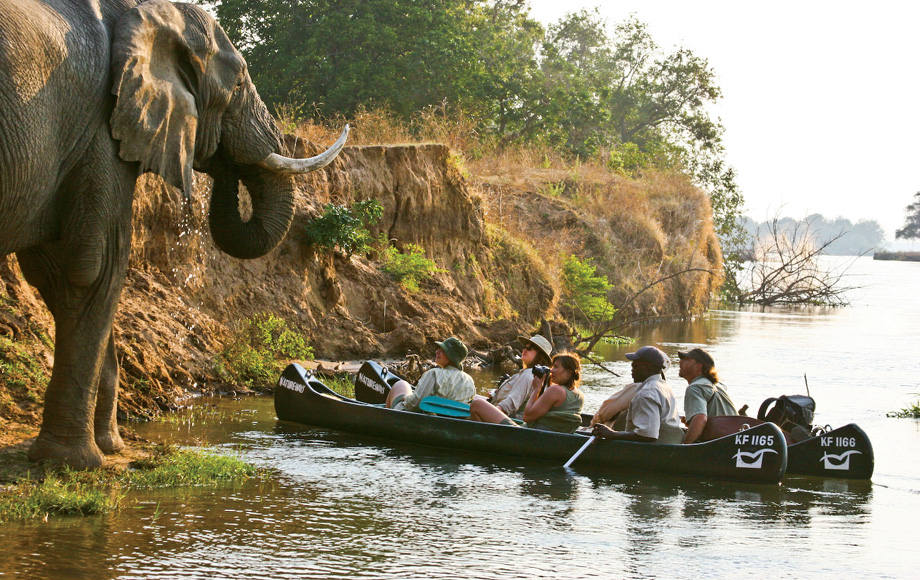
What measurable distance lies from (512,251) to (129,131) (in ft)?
54.8

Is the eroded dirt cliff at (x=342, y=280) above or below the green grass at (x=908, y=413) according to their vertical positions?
above

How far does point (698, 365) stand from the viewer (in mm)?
10422

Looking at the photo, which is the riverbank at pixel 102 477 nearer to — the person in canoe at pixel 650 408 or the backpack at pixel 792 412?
the person in canoe at pixel 650 408

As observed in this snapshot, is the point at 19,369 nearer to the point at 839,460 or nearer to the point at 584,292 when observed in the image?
the point at 839,460

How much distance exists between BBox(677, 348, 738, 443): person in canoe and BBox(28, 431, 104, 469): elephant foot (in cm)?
557

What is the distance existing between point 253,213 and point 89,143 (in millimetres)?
2194

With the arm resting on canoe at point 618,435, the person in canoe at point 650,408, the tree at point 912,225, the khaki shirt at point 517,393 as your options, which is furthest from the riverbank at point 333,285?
the tree at point 912,225

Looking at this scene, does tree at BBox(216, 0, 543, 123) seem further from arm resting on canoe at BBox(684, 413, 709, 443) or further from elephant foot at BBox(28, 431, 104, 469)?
elephant foot at BBox(28, 431, 104, 469)

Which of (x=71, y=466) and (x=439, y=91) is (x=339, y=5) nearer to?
(x=439, y=91)

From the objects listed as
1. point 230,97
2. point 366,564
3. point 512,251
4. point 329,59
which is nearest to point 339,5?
point 329,59

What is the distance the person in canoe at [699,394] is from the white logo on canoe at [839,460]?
3.34 ft

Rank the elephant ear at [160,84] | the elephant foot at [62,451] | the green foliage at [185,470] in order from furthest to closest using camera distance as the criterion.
Answer: the green foliage at [185,470] → the elephant foot at [62,451] → the elephant ear at [160,84]

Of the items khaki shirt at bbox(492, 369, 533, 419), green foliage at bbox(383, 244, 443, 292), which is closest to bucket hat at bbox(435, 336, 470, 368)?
khaki shirt at bbox(492, 369, 533, 419)

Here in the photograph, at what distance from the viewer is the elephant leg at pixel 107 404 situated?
29.7ft
